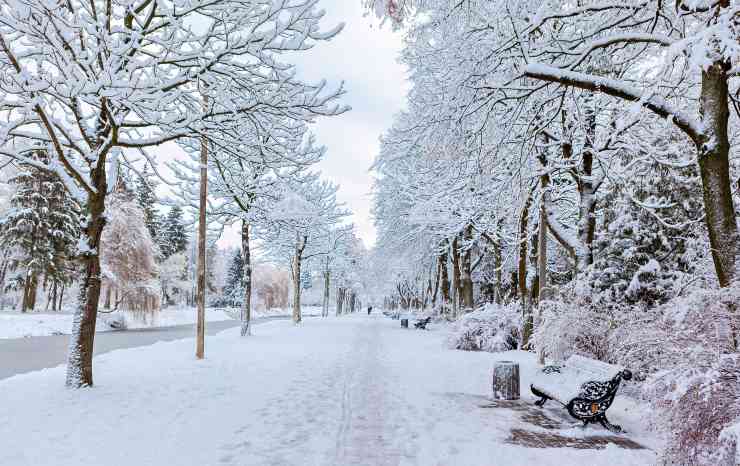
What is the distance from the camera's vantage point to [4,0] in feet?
21.4

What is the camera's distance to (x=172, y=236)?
6159cm

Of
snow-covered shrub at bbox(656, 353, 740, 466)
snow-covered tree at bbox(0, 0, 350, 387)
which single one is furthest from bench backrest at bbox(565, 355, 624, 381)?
snow-covered tree at bbox(0, 0, 350, 387)

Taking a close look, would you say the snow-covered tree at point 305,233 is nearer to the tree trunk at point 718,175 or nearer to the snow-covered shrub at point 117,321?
the snow-covered shrub at point 117,321

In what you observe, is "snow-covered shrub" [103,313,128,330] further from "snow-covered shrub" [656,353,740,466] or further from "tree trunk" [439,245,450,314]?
"snow-covered shrub" [656,353,740,466]

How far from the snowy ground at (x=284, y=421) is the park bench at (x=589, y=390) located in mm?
227

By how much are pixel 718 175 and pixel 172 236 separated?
207 ft

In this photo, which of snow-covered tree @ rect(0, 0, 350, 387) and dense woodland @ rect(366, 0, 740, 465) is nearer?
dense woodland @ rect(366, 0, 740, 465)

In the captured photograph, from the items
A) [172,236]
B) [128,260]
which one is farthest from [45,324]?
[172,236]

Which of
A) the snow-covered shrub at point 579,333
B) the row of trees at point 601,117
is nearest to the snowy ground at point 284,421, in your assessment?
the snow-covered shrub at point 579,333

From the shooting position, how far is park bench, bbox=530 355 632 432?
6422 millimetres

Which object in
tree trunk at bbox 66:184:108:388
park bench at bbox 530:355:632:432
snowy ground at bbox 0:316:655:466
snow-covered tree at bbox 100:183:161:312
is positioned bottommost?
snowy ground at bbox 0:316:655:466

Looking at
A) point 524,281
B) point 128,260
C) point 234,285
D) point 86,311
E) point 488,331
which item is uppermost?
point 234,285

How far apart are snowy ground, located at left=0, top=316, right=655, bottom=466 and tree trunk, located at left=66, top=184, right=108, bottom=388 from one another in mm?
348

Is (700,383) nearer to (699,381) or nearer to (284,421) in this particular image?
(699,381)
